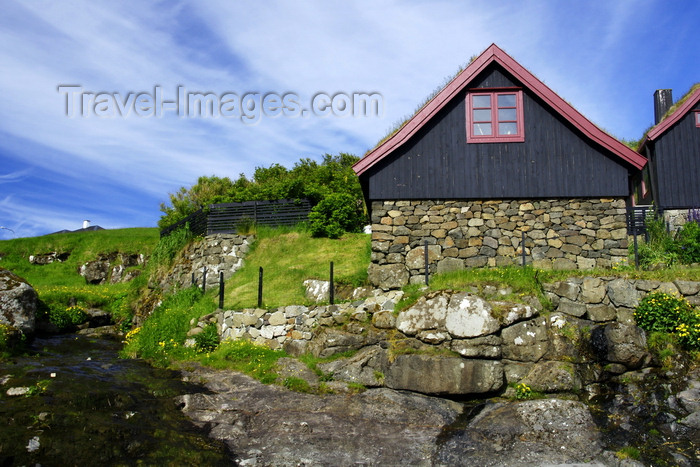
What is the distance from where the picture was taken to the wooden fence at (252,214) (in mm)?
23828

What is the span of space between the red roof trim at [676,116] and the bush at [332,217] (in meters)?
13.7

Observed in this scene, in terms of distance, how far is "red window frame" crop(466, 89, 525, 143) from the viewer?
53.4 ft

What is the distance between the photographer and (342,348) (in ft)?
44.0

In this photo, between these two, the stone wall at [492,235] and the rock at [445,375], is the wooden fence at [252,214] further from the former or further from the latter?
the rock at [445,375]

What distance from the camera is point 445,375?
11734mm

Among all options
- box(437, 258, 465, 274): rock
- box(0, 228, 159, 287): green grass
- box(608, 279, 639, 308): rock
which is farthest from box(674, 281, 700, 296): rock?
box(0, 228, 159, 287): green grass

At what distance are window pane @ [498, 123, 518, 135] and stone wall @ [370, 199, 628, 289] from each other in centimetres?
222

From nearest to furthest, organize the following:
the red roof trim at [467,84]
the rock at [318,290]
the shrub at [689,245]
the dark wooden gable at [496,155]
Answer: the shrub at [689,245] → the red roof trim at [467,84] → the dark wooden gable at [496,155] → the rock at [318,290]

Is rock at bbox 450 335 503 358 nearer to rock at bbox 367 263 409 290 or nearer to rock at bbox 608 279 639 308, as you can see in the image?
rock at bbox 608 279 639 308

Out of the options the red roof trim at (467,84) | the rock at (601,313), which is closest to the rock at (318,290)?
the red roof trim at (467,84)

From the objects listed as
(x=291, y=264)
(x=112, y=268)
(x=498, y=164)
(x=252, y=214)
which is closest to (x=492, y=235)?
(x=498, y=164)

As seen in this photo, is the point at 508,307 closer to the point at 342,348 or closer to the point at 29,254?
the point at 342,348

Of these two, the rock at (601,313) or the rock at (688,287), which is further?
the rock at (601,313)

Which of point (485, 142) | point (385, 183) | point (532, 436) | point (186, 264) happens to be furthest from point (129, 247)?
point (532, 436)
